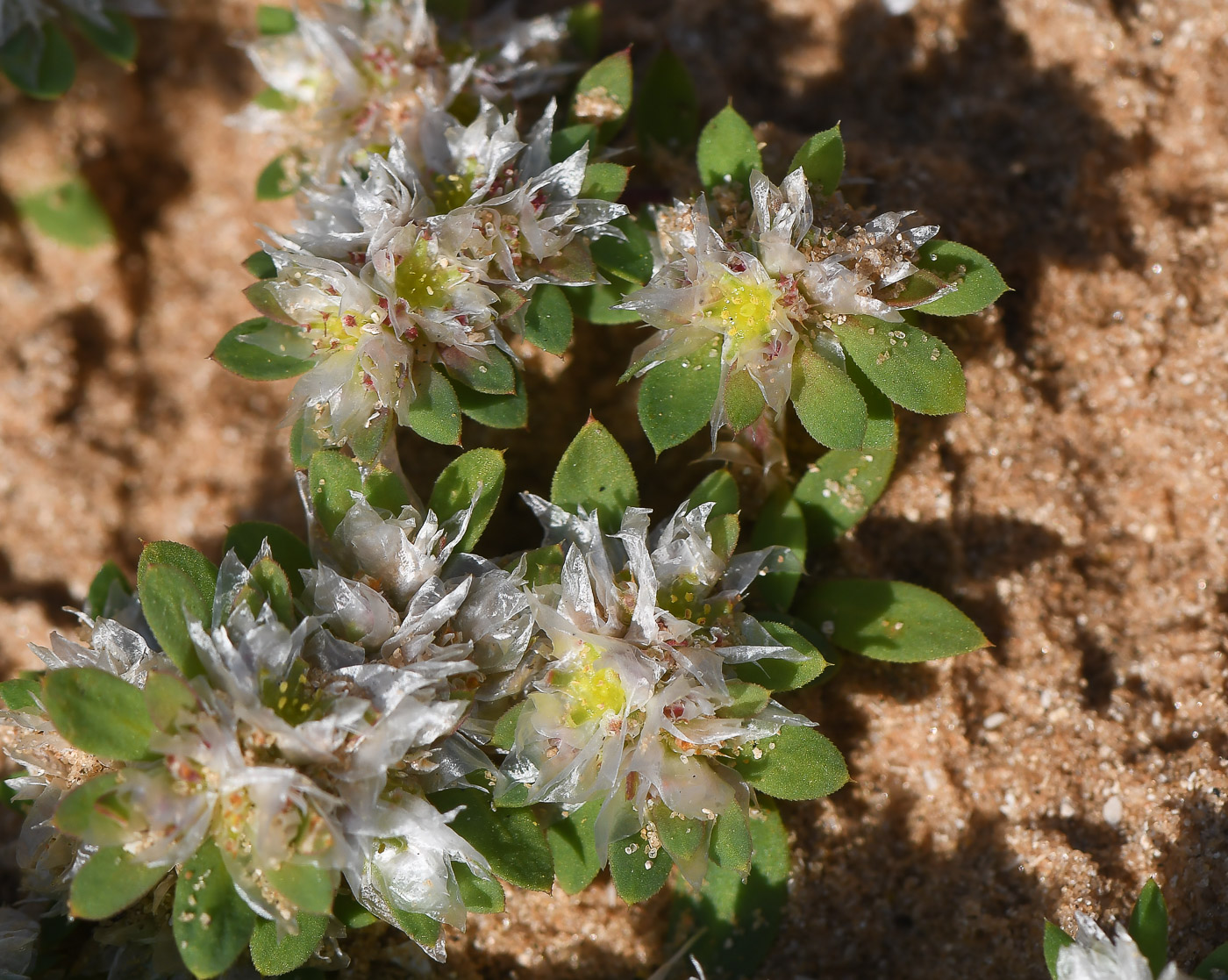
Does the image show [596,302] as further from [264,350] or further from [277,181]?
[277,181]

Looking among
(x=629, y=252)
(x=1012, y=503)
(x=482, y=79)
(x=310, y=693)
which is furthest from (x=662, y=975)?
(x=482, y=79)

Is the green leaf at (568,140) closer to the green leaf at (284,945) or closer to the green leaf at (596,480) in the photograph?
the green leaf at (596,480)

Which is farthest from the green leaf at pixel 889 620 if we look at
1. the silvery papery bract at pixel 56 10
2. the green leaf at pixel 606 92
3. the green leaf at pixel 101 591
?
the silvery papery bract at pixel 56 10

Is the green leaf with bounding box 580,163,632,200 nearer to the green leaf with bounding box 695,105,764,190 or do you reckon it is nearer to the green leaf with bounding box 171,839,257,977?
the green leaf with bounding box 695,105,764,190

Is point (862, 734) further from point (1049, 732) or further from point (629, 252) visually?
point (629, 252)

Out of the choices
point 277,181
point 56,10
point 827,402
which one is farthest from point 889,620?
point 56,10

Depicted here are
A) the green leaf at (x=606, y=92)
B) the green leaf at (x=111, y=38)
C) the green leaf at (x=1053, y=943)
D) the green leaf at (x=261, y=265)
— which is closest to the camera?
the green leaf at (x=1053, y=943)
